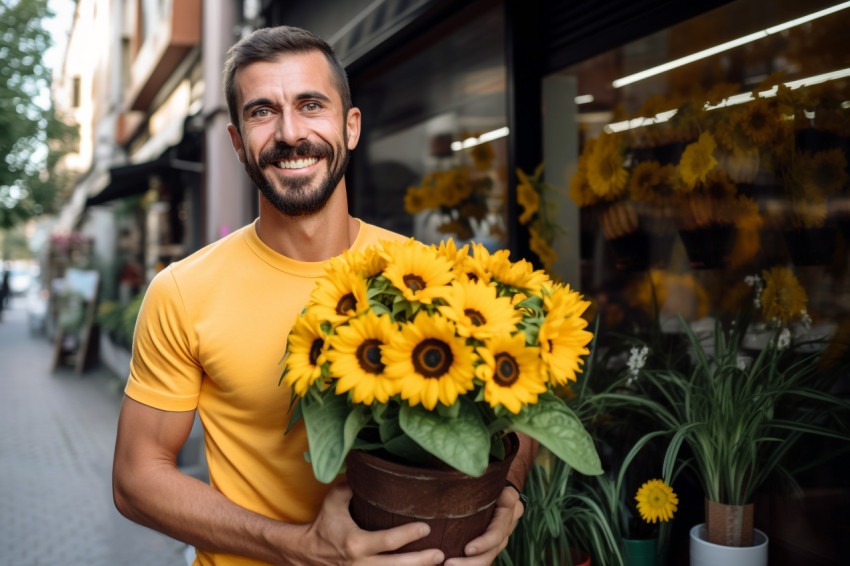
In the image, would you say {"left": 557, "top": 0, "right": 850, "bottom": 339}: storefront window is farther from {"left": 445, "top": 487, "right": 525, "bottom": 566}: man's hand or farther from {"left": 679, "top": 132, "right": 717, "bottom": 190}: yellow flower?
{"left": 445, "top": 487, "right": 525, "bottom": 566}: man's hand

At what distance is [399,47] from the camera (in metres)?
5.26

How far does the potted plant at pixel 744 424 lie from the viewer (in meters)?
2.15

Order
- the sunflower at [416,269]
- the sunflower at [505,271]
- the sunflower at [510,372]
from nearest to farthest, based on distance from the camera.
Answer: the sunflower at [510,372], the sunflower at [416,269], the sunflower at [505,271]

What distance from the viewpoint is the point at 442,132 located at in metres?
4.99

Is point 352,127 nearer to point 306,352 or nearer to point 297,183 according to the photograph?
point 297,183

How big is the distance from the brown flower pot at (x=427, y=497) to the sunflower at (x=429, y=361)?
148mm

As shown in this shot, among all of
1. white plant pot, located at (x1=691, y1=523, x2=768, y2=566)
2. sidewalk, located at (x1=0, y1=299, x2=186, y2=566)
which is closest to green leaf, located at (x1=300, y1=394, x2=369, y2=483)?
white plant pot, located at (x1=691, y1=523, x2=768, y2=566)

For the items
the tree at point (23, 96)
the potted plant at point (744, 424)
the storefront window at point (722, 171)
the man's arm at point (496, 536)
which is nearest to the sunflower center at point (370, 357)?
the man's arm at point (496, 536)

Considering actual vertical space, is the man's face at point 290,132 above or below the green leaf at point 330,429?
above

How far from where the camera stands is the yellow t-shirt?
170 centimetres

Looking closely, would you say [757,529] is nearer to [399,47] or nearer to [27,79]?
[399,47]

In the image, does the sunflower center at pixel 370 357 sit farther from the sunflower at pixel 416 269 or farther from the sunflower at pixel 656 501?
the sunflower at pixel 656 501

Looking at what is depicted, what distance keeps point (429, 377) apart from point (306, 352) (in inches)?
9.4

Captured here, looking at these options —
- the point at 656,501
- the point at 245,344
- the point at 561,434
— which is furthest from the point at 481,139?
the point at 561,434
